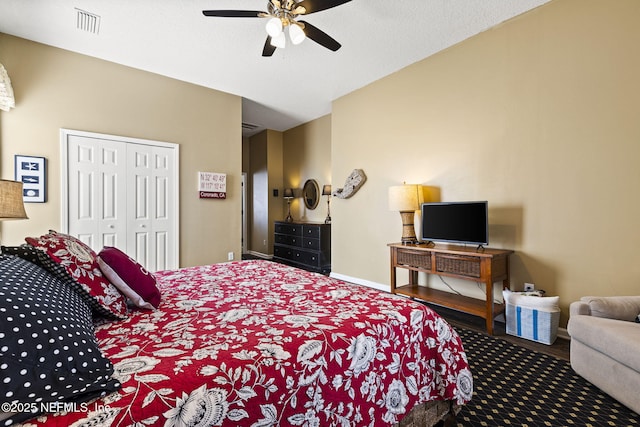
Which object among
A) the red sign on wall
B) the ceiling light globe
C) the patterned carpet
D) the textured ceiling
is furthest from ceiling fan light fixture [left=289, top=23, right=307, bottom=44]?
the patterned carpet

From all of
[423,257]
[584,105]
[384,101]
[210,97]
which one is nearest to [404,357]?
[423,257]

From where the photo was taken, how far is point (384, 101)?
408cm

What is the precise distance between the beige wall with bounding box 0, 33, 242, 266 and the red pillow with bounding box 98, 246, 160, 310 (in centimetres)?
256

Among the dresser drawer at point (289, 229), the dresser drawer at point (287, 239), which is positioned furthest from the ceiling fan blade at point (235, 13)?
the dresser drawer at point (287, 239)

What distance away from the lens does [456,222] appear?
2998 mm

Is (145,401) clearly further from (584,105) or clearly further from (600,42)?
(600,42)

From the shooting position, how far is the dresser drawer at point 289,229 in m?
5.59

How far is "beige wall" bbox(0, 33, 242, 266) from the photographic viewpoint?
120 inches

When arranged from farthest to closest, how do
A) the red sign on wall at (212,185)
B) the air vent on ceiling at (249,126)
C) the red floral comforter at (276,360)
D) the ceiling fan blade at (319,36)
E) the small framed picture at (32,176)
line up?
the air vent on ceiling at (249,126) < the red sign on wall at (212,185) < the small framed picture at (32,176) < the ceiling fan blade at (319,36) < the red floral comforter at (276,360)

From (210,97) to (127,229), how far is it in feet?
7.35

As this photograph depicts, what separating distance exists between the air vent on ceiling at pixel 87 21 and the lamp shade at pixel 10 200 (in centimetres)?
198

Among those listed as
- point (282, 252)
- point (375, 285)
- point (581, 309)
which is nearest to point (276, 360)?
point (581, 309)

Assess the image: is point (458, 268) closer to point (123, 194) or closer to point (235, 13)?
point (235, 13)

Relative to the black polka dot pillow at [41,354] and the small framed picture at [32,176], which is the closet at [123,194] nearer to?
the small framed picture at [32,176]
